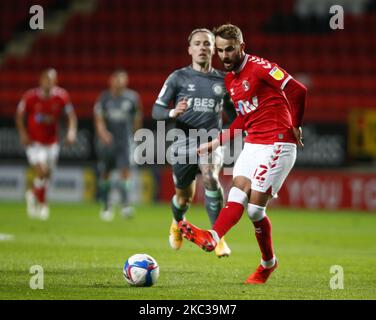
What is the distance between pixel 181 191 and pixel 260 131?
2164 millimetres

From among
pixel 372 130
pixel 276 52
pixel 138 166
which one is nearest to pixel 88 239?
pixel 138 166

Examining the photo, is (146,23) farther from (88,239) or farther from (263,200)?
(263,200)

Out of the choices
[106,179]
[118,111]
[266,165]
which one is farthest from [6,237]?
[266,165]

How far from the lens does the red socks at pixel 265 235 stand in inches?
286

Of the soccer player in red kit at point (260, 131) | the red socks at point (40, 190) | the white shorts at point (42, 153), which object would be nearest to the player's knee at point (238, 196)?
the soccer player in red kit at point (260, 131)

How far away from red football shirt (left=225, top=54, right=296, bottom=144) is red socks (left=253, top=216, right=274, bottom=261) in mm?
668

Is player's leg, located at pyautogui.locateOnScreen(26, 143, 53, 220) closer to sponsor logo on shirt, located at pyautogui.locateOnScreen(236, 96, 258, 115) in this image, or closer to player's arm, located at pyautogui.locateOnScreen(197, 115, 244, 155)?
player's arm, located at pyautogui.locateOnScreen(197, 115, 244, 155)

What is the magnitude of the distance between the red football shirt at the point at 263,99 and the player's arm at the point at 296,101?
51 millimetres

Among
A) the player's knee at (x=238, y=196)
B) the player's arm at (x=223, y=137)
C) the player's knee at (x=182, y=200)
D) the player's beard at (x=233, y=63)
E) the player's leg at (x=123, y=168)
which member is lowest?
the player's leg at (x=123, y=168)

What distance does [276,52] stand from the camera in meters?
21.2

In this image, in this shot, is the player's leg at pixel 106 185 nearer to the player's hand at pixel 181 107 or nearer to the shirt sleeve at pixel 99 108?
the shirt sleeve at pixel 99 108

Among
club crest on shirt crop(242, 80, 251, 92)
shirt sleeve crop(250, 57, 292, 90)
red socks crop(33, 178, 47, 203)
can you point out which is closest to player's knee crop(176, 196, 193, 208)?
club crest on shirt crop(242, 80, 251, 92)

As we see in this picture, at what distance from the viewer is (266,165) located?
709 cm

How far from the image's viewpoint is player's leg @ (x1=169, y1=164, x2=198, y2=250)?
905 cm
